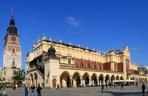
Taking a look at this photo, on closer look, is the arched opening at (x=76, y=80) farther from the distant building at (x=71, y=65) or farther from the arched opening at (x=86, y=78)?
the arched opening at (x=86, y=78)

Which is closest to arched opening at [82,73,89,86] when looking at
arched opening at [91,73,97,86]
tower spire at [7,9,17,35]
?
arched opening at [91,73,97,86]

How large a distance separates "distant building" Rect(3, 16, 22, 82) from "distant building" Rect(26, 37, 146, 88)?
39.2 metres

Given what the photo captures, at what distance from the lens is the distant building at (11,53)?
468 ft

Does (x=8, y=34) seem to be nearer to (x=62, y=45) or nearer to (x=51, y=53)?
(x=62, y=45)

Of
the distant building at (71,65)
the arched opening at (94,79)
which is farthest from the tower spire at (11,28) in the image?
the arched opening at (94,79)

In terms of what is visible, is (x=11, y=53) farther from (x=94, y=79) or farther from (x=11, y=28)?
(x=94, y=79)

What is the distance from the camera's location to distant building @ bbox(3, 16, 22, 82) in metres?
143

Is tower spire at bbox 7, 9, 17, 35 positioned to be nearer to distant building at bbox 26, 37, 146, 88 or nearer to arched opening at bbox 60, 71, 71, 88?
distant building at bbox 26, 37, 146, 88

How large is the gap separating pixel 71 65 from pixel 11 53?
6605 centimetres

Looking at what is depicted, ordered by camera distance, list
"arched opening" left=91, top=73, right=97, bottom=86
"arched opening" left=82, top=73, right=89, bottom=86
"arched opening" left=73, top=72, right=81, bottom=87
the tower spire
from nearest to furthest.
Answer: "arched opening" left=73, top=72, right=81, bottom=87 < "arched opening" left=82, top=73, right=89, bottom=86 < "arched opening" left=91, top=73, right=97, bottom=86 < the tower spire

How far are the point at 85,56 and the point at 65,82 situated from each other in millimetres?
23942

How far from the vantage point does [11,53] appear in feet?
469

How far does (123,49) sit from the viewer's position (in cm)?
12394

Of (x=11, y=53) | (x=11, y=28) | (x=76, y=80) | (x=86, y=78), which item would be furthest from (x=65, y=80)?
(x=11, y=28)
